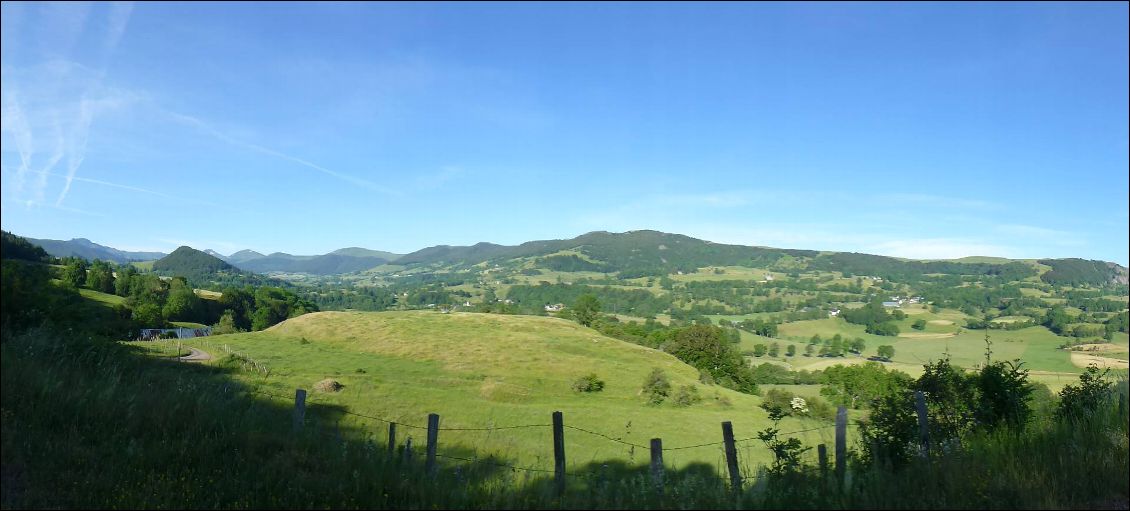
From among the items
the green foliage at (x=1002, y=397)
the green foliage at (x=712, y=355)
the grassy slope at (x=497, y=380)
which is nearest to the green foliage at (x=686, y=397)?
the grassy slope at (x=497, y=380)

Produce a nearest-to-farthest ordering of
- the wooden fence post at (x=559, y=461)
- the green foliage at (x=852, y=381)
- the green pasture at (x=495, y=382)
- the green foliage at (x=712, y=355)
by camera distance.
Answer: the wooden fence post at (x=559, y=461)
the green pasture at (x=495, y=382)
the green foliage at (x=852, y=381)
the green foliage at (x=712, y=355)

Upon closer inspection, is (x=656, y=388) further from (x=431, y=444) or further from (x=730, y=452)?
(x=431, y=444)

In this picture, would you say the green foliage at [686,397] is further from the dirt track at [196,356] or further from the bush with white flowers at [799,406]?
the dirt track at [196,356]

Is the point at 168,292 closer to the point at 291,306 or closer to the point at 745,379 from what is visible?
the point at 291,306

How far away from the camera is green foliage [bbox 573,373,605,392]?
6906cm

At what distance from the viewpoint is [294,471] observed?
682cm

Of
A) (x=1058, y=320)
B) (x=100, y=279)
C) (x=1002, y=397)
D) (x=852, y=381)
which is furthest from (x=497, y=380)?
(x=1058, y=320)

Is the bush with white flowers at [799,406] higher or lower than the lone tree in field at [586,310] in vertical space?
lower

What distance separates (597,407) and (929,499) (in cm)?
5470

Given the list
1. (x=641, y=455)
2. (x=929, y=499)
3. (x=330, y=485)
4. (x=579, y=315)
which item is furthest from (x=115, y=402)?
(x=579, y=315)

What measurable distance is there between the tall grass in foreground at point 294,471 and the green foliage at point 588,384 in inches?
2425

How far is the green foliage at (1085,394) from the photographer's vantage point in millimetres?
10164

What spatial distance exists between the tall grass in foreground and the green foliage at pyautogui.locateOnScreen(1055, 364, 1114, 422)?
148 cm

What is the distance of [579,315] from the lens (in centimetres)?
15862
